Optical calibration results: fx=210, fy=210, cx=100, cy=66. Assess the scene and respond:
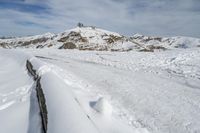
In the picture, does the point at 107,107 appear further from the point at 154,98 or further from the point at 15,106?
the point at 15,106

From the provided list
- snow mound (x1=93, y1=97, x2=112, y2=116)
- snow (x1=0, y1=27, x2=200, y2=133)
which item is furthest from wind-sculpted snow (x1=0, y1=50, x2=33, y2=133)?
snow mound (x1=93, y1=97, x2=112, y2=116)

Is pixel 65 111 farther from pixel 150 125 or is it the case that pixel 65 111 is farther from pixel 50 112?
pixel 150 125

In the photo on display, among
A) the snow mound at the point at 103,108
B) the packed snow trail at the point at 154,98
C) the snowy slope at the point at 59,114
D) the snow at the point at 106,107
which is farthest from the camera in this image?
the snow mound at the point at 103,108

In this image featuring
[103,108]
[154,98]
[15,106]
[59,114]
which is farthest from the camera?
[154,98]

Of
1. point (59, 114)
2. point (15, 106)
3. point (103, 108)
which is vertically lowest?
point (15, 106)

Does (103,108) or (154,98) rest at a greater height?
(103,108)

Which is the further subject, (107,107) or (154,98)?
(154,98)

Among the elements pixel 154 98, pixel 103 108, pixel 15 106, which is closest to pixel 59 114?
pixel 103 108

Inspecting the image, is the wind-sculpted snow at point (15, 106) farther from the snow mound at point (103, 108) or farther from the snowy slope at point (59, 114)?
the snow mound at point (103, 108)

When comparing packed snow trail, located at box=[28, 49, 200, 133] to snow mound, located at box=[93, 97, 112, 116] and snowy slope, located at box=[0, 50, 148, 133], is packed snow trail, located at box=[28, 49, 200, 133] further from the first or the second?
snowy slope, located at box=[0, 50, 148, 133]

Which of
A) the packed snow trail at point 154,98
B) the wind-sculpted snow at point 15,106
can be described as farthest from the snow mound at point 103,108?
the wind-sculpted snow at point 15,106

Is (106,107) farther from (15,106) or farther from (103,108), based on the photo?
(15,106)

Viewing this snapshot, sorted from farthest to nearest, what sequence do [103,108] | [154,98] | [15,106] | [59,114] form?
[154,98] < [15,106] < [103,108] < [59,114]

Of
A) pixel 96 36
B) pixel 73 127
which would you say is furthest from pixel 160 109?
pixel 96 36
